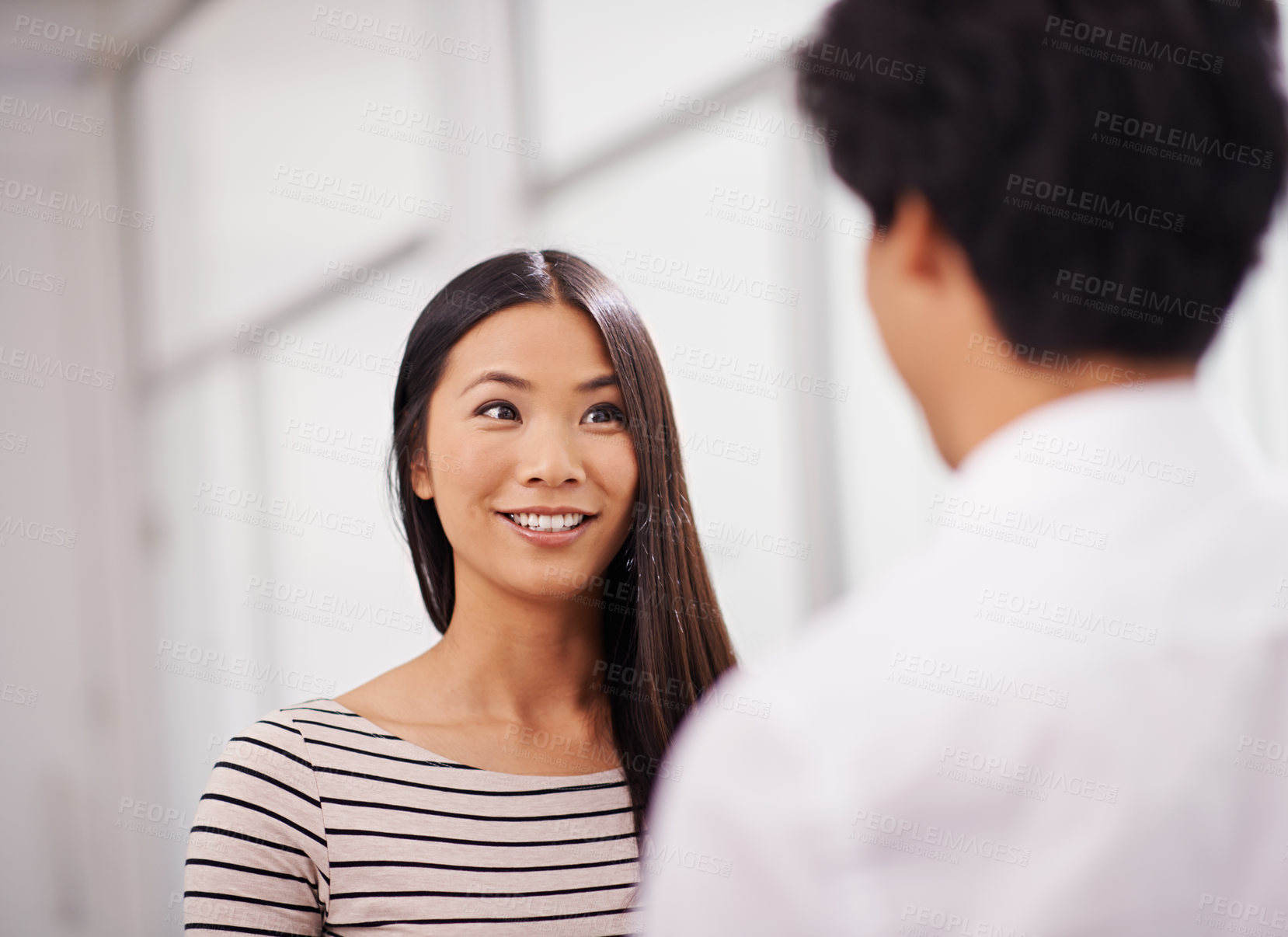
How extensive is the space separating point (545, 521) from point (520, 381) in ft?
0.61

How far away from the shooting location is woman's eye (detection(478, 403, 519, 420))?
4.89ft

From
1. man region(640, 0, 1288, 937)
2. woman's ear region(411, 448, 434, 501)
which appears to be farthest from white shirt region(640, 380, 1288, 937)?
woman's ear region(411, 448, 434, 501)

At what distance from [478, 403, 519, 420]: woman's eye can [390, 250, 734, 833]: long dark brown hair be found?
10 cm

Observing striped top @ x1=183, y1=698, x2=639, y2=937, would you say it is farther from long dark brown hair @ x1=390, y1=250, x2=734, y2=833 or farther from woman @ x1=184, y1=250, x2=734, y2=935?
long dark brown hair @ x1=390, y1=250, x2=734, y2=833

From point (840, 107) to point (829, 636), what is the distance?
11.6 inches

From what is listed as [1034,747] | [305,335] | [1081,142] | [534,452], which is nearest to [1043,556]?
[1034,747]

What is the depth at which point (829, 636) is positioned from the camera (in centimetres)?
57

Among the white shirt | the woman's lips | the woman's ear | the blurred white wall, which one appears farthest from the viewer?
the blurred white wall

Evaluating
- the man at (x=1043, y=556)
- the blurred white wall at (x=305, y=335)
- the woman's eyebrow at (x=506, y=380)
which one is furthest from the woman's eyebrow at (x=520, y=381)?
the man at (x=1043, y=556)

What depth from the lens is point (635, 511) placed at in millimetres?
1535

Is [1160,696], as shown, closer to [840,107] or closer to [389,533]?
[840,107]

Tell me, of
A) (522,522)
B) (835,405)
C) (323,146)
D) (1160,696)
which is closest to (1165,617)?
(1160,696)

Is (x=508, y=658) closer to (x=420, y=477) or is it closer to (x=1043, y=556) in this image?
(x=420, y=477)

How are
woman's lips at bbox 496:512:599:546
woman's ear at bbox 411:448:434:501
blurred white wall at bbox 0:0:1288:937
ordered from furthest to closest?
blurred white wall at bbox 0:0:1288:937 → woman's ear at bbox 411:448:434:501 → woman's lips at bbox 496:512:599:546
